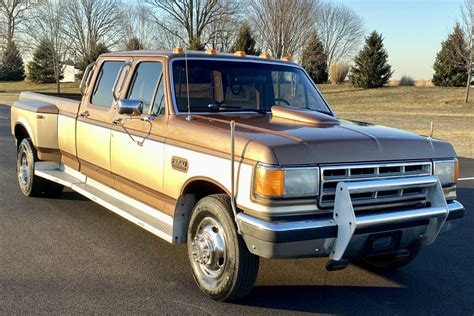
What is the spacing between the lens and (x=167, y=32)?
55.2m

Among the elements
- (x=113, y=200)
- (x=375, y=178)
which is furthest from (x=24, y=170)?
(x=375, y=178)

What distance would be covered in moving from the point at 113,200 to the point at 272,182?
2513mm

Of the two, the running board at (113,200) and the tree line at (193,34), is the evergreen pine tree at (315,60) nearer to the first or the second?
the tree line at (193,34)

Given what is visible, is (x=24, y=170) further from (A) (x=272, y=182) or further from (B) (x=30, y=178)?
(A) (x=272, y=182)

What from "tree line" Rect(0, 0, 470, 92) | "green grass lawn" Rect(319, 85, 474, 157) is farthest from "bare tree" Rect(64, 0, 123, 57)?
"green grass lawn" Rect(319, 85, 474, 157)

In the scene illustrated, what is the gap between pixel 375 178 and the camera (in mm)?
3979

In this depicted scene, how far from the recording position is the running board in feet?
15.5

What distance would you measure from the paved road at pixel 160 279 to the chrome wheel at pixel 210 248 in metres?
0.25

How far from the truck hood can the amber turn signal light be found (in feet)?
0.28

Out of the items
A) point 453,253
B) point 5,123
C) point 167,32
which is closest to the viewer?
point 453,253

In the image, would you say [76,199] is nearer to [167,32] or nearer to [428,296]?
[428,296]

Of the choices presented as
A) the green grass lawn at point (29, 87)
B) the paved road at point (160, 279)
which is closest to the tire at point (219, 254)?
the paved road at point (160, 279)

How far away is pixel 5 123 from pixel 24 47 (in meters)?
45.1

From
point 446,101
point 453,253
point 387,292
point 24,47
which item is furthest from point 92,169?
point 24,47
